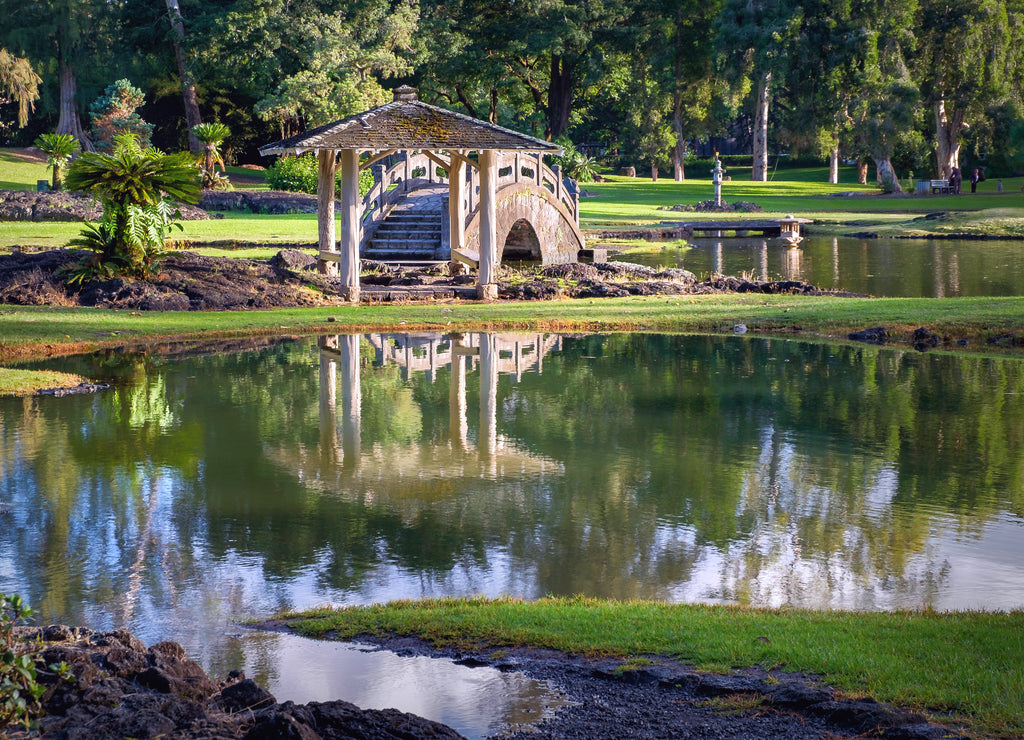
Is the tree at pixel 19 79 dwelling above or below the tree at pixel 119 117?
above

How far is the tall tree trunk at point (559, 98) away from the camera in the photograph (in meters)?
74.0

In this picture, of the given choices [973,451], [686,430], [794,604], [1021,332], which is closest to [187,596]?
[794,604]

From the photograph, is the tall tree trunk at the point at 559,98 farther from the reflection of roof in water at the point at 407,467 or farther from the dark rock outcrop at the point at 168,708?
the dark rock outcrop at the point at 168,708

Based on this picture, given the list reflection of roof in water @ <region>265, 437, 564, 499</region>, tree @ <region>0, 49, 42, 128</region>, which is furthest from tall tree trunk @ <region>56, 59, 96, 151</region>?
reflection of roof in water @ <region>265, 437, 564, 499</region>

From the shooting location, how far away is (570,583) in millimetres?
9508

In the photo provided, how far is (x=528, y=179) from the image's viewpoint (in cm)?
3428

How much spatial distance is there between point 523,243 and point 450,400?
782 inches

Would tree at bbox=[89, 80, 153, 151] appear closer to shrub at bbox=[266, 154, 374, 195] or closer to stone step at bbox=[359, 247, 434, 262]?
shrub at bbox=[266, 154, 374, 195]

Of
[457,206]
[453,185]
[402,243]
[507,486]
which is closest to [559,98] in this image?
[402,243]

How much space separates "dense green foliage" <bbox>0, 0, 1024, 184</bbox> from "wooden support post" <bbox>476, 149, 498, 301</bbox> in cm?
3312

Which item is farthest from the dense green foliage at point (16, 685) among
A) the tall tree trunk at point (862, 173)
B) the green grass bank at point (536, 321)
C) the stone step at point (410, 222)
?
the tall tree trunk at point (862, 173)

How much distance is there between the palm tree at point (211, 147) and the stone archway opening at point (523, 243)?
71.8 feet

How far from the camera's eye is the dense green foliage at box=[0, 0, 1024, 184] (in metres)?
62.3

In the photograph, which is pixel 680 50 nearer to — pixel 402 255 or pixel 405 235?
pixel 405 235
